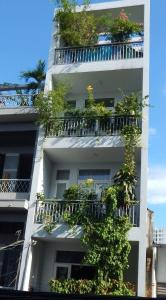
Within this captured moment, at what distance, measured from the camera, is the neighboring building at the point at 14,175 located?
15922 millimetres

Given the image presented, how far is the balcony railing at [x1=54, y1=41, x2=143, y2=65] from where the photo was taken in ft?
56.1

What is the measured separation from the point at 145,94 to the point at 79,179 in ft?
14.5

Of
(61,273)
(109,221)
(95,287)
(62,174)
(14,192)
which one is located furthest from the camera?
(62,174)

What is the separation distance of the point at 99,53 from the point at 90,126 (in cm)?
339

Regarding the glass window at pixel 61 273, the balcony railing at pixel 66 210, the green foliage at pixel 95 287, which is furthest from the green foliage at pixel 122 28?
the green foliage at pixel 95 287

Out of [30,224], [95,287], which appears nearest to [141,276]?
[95,287]

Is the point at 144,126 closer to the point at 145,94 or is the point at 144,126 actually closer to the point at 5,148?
the point at 145,94

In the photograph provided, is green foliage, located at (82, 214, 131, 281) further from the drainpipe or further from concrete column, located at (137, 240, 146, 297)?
the drainpipe

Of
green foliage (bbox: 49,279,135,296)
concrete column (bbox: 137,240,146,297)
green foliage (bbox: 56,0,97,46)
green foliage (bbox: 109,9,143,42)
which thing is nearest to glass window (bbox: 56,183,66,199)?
green foliage (bbox: 49,279,135,296)

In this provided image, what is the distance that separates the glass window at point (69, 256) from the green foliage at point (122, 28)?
9209 mm

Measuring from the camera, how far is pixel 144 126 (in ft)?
50.9

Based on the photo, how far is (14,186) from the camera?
17.0m

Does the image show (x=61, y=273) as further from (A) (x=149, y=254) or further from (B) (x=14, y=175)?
(B) (x=14, y=175)

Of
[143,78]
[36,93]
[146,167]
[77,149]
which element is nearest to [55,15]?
[36,93]
